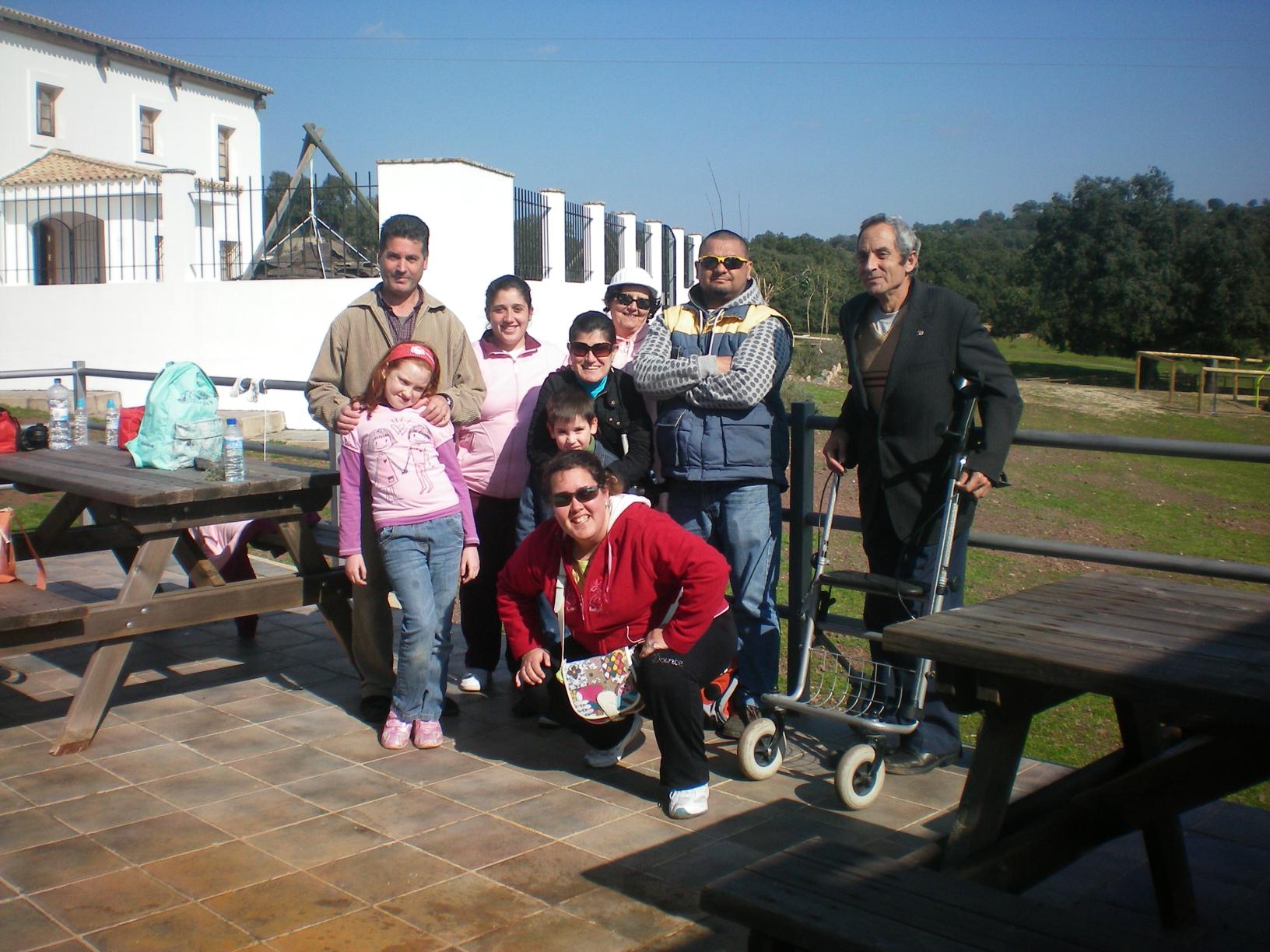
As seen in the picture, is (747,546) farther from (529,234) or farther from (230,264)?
(230,264)

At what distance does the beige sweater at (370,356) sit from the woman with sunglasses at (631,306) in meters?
0.66

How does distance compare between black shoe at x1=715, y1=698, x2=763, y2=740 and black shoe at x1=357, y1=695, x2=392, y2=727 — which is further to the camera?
black shoe at x1=357, y1=695, x2=392, y2=727

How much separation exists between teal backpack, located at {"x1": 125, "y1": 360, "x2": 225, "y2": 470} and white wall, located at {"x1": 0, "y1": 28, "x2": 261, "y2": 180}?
33.8 m

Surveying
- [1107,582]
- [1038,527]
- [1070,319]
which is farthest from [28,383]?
[1070,319]

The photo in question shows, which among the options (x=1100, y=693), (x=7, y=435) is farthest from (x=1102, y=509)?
(x=1100, y=693)

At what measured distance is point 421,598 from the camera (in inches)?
179

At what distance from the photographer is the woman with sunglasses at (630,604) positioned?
A: 379 cm

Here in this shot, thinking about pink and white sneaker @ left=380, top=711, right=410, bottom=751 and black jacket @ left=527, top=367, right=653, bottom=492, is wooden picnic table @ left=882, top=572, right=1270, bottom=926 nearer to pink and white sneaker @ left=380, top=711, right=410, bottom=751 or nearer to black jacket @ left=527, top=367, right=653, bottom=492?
black jacket @ left=527, top=367, right=653, bottom=492

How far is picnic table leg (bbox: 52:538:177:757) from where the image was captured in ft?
14.4

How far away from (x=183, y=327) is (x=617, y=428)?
1525 cm

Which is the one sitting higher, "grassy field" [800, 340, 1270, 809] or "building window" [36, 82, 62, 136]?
"building window" [36, 82, 62, 136]

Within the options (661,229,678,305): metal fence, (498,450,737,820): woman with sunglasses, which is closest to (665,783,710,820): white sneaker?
(498,450,737,820): woman with sunglasses

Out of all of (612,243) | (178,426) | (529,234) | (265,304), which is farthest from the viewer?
(612,243)

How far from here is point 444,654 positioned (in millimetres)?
4648
